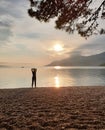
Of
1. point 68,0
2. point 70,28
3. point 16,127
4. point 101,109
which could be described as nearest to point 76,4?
point 68,0

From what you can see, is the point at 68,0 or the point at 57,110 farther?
the point at 68,0

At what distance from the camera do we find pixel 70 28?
16719mm

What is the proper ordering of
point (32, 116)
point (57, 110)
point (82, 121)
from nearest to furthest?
point (82, 121)
point (32, 116)
point (57, 110)

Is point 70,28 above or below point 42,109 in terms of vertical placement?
above

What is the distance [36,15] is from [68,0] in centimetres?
185

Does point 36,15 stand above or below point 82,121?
above

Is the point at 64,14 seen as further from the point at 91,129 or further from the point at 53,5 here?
the point at 91,129

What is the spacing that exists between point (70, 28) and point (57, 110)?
18.2 feet

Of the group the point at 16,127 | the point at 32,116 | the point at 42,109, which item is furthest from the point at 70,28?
the point at 16,127

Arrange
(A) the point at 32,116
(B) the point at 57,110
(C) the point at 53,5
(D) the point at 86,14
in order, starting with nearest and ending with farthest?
(A) the point at 32,116
(B) the point at 57,110
(C) the point at 53,5
(D) the point at 86,14

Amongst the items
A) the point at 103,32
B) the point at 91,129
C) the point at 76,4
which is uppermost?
the point at 76,4

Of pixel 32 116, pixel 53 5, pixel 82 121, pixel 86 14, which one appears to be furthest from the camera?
pixel 86 14

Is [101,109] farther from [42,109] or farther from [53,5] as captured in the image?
[53,5]

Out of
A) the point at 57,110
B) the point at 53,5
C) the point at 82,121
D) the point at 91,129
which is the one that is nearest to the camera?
the point at 91,129
